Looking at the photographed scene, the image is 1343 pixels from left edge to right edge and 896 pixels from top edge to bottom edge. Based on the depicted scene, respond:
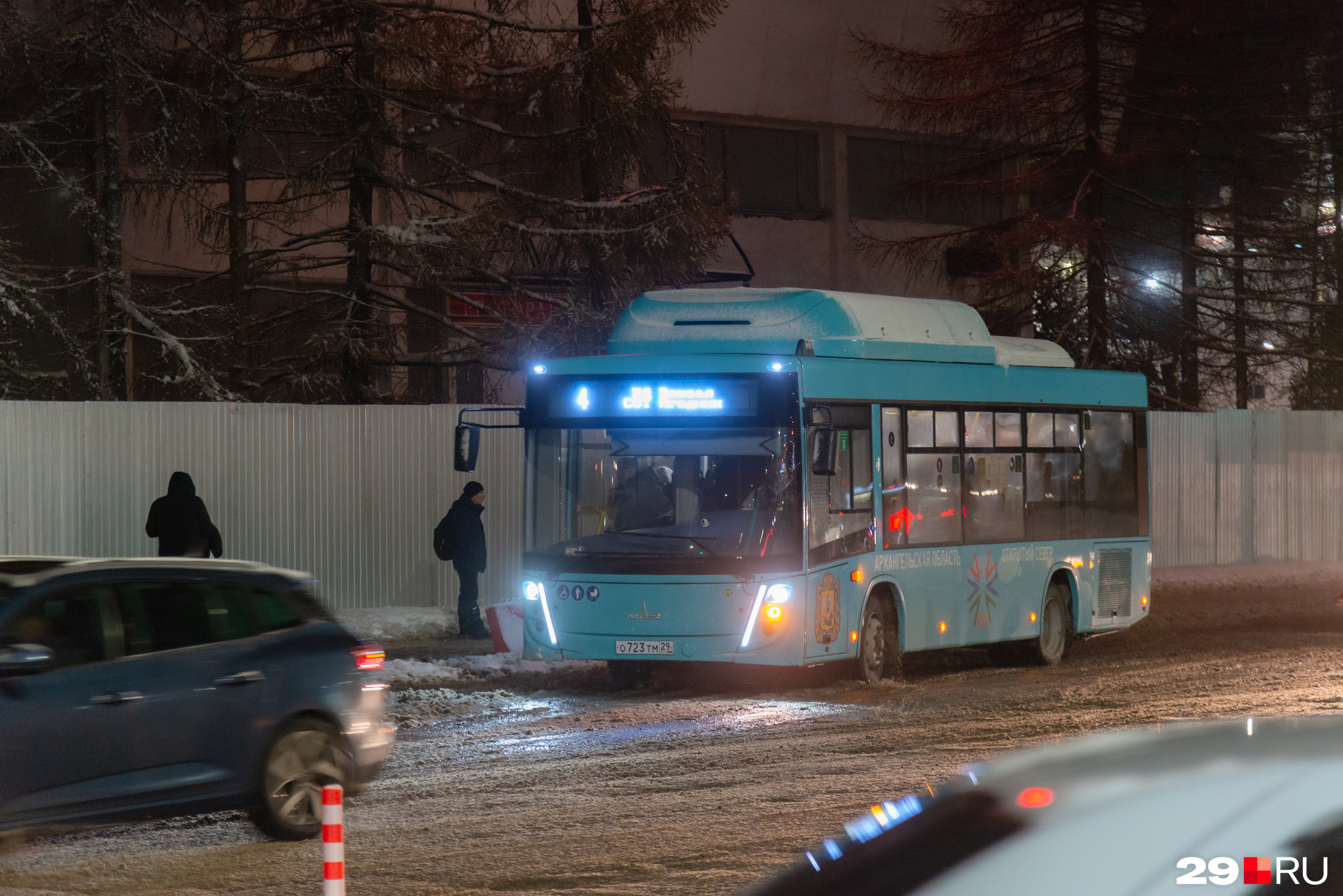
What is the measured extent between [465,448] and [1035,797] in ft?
38.4

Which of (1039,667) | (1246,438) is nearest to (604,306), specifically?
(1039,667)

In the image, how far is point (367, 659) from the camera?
887 cm

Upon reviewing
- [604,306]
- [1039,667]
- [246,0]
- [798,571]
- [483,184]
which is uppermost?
[246,0]

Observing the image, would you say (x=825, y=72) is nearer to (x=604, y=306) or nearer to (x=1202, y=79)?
(x=1202, y=79)

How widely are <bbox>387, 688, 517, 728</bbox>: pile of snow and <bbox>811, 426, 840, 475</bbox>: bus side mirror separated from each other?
10.8 feet

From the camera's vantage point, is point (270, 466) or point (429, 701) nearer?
point (429, 701)

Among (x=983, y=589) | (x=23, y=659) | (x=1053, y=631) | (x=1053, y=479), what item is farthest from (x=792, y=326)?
(x=23, y=659)

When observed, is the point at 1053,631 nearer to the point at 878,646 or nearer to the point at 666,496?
the point at 878,646

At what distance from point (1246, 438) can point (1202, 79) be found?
24.5 ft

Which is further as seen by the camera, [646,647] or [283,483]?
[283,483]

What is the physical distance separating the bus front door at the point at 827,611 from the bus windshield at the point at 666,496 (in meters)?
0.40

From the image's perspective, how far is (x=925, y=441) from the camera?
15000 millimetres

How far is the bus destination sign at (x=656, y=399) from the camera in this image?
533 inches

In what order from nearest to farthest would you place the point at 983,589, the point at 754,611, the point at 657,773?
the point at 657,773 → the point at 754,611 → the point at 983,589
